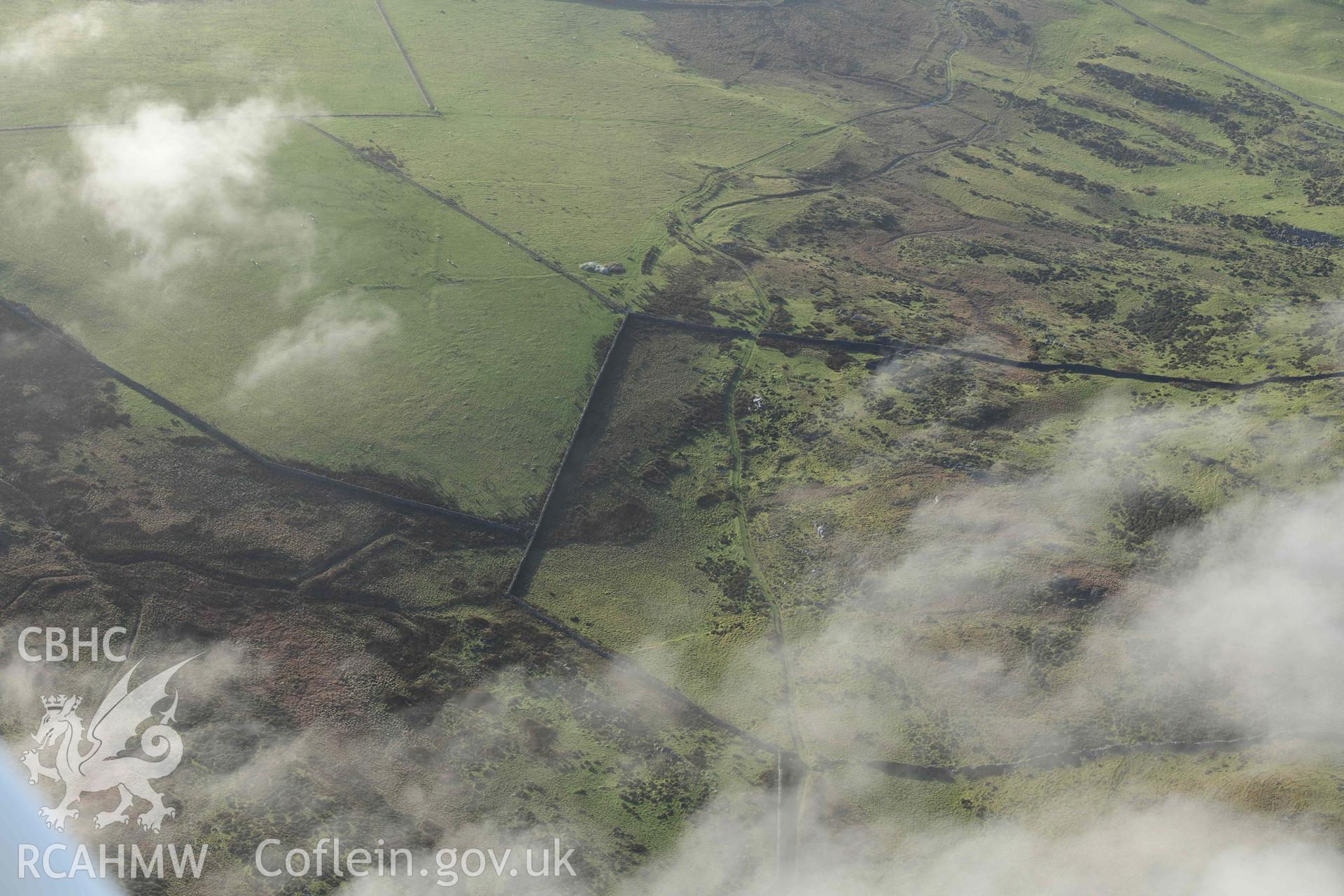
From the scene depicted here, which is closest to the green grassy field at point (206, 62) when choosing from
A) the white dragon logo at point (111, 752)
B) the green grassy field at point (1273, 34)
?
the white dragon logo at point (111, 752)

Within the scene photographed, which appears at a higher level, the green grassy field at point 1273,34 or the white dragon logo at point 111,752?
the green grassy field at point 1273,34

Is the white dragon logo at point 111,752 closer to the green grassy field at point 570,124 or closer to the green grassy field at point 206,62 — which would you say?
the green grassy field at point 570,124

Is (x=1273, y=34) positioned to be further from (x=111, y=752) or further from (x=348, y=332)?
(x=111, y=752)

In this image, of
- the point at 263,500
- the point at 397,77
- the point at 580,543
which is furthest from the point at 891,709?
the point at 397,77

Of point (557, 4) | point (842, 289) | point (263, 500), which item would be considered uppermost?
point (557, 4)

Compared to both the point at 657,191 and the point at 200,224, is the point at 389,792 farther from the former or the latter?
the point at 657,191

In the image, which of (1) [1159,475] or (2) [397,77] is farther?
(2) [397,77]

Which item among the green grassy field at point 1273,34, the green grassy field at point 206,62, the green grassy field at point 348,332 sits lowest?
the green grassy field at point 348,332

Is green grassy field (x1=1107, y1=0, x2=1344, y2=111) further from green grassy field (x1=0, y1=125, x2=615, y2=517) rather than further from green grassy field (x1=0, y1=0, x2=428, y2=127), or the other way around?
green grassy field (x1=0, y1=125, x2=615, y2=517)
